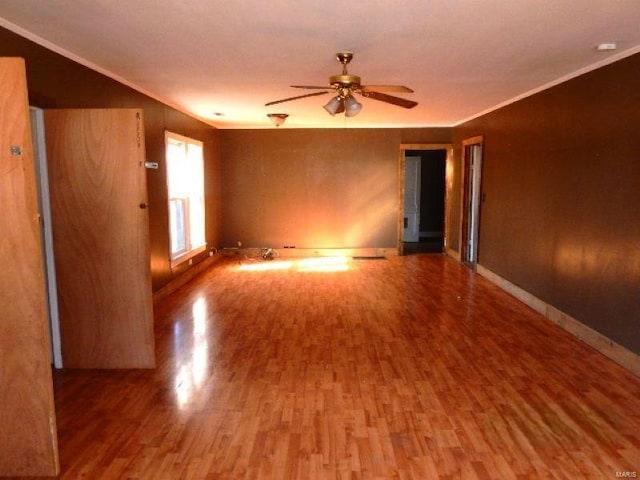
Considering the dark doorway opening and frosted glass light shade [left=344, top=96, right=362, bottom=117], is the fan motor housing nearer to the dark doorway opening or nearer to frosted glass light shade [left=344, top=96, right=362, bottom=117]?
frosted glass light shade [left=344, top=96, right=362, bottom=117]

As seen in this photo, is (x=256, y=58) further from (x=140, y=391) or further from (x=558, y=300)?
(x=558, y=300)

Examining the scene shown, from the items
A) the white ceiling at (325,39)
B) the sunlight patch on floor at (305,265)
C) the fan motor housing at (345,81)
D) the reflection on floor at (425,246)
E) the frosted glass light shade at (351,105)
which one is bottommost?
the sunlight patch on floor at (305,265)

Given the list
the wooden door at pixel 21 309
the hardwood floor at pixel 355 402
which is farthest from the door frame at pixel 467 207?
the wooden door at pixel 21 309

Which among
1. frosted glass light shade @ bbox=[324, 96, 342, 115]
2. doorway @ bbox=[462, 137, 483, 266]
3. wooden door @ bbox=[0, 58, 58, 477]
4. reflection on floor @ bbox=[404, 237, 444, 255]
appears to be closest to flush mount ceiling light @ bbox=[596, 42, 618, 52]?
frosted glass light shade @ bbox=[324, 96, 342, 115]

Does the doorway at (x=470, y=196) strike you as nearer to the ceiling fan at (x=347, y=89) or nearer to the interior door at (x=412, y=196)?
the interior door at (x=412, y=196)

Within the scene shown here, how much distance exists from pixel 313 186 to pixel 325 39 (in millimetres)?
5274

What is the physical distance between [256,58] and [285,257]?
505 cm

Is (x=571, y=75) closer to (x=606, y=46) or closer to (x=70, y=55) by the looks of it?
(x=606, y=46)

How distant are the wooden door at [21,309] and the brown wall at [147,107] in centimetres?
123

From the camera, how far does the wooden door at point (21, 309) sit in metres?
→ 1.91

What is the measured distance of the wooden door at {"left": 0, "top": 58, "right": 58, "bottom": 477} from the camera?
1.91 m

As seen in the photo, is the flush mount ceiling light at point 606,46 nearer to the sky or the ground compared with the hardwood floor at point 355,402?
nearer to the sky

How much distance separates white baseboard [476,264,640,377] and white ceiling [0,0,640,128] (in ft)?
7.12

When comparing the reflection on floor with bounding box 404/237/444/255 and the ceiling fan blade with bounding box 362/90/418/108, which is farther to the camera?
the reflection on floor with bounding box 404/237/444/255
